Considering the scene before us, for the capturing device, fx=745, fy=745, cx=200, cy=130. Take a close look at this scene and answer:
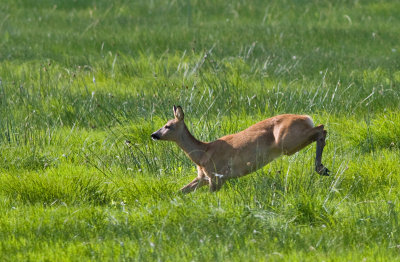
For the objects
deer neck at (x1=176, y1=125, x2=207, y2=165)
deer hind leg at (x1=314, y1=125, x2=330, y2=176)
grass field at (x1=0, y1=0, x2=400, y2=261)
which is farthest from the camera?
deer neck at (x1=176, y1=125, x2=207, y2=165)

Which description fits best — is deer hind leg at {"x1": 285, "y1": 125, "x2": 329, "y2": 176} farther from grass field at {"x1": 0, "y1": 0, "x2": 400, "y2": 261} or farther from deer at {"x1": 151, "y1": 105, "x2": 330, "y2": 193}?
grass field at {"x1": 0, "y1": 0, "x2": 400, "y2": 261}

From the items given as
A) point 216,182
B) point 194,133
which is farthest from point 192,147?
point 194,133

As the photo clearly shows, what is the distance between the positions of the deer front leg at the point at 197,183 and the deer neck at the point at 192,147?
0.11 metres

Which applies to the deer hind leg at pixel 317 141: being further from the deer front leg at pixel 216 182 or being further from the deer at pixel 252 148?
the deer front leg at pixel 216 182

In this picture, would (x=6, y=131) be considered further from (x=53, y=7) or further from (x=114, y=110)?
(x=53, y=7)

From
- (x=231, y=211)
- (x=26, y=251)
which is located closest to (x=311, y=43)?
(x=231, y=211)

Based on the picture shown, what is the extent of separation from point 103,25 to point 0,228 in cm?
947

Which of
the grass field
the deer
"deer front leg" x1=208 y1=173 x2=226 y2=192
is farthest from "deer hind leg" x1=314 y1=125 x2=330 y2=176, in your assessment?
"deer front leg" x1=208 y1=173 x2=226 y2=192

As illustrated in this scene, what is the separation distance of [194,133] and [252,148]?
128 centimetres

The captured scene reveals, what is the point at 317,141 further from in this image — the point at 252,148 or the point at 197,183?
the point at 197,183

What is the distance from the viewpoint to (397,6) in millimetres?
15688

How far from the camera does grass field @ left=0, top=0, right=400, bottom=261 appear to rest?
5.18m

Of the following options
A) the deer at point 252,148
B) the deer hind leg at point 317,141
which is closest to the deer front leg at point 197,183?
the deer at point 252,148

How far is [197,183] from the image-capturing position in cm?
649
